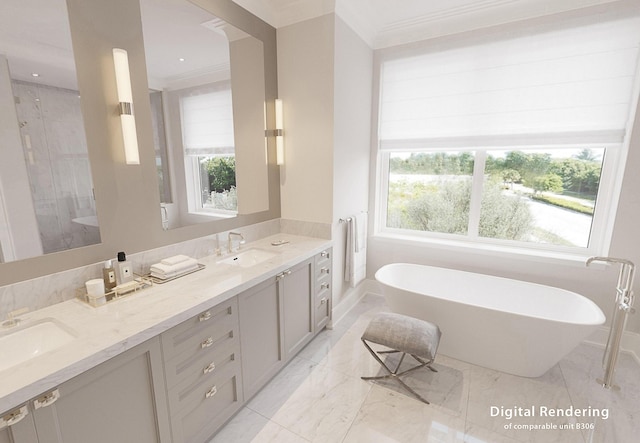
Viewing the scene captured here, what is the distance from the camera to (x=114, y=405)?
3.76ft

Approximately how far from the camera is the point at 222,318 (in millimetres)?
1584

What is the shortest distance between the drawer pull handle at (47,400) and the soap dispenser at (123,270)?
686 mm

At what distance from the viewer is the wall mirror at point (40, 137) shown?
48.3 inches

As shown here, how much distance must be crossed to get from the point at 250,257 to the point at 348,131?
1.54m

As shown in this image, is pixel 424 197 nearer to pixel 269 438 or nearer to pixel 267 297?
pixel 267 297

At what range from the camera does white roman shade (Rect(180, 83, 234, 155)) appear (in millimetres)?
1993

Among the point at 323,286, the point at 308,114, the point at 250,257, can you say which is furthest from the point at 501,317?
the point at 308,114

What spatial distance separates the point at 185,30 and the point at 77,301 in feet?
6.00

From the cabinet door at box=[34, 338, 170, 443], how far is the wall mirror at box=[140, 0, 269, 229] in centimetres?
95

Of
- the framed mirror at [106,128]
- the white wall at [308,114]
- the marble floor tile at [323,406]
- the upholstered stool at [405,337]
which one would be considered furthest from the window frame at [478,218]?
the framed mirror at [106,128]

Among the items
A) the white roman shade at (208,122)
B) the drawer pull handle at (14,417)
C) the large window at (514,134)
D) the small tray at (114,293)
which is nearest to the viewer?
the drawer pull handle at (14,417)

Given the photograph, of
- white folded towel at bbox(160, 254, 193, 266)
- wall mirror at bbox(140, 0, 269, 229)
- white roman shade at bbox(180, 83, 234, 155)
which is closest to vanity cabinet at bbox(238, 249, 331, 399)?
white folded towel at bbox(160, 254, 193, 266)

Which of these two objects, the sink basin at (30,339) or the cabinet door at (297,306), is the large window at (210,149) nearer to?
the cabinet door at (297,306)

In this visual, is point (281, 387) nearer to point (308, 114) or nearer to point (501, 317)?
point (501, 317)
